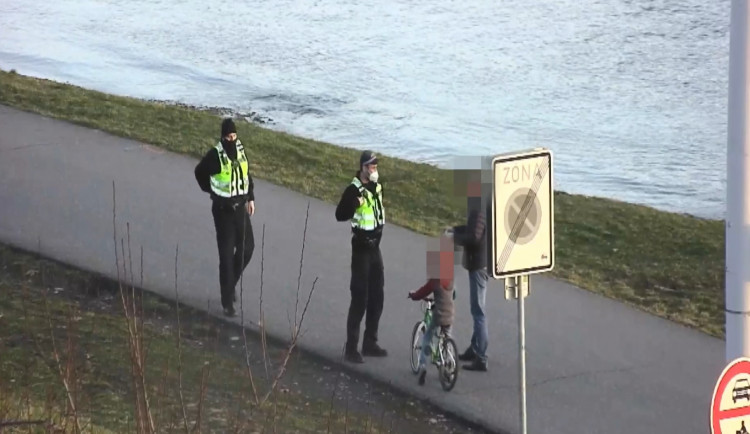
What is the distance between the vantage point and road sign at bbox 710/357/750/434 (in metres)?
6.36

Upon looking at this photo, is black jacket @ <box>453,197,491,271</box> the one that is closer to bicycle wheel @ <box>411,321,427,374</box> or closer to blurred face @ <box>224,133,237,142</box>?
bicycle wheel @ <box>411,321,427,374</box>

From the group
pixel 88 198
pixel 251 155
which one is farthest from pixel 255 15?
pixel 88 198

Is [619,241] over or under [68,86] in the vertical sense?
under

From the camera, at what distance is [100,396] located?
8.95m

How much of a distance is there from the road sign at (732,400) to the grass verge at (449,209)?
3932mm

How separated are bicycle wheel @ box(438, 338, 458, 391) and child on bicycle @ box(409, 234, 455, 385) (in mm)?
102

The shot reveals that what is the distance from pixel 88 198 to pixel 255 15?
78.9 ft

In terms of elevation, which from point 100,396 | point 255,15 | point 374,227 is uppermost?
point 255,15

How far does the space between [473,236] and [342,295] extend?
2.29 meters

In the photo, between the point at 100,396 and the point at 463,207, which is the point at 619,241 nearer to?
the point at 463,207

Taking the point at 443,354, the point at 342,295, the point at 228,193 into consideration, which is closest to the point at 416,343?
the point at 443,354

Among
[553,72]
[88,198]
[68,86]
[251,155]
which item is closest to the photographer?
[88,198]

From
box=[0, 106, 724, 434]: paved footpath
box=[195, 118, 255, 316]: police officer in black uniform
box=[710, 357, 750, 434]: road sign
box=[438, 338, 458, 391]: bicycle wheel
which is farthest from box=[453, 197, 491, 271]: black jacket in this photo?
box=[710, 357, 750, 434]: road sign

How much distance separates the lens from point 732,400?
645 cm
